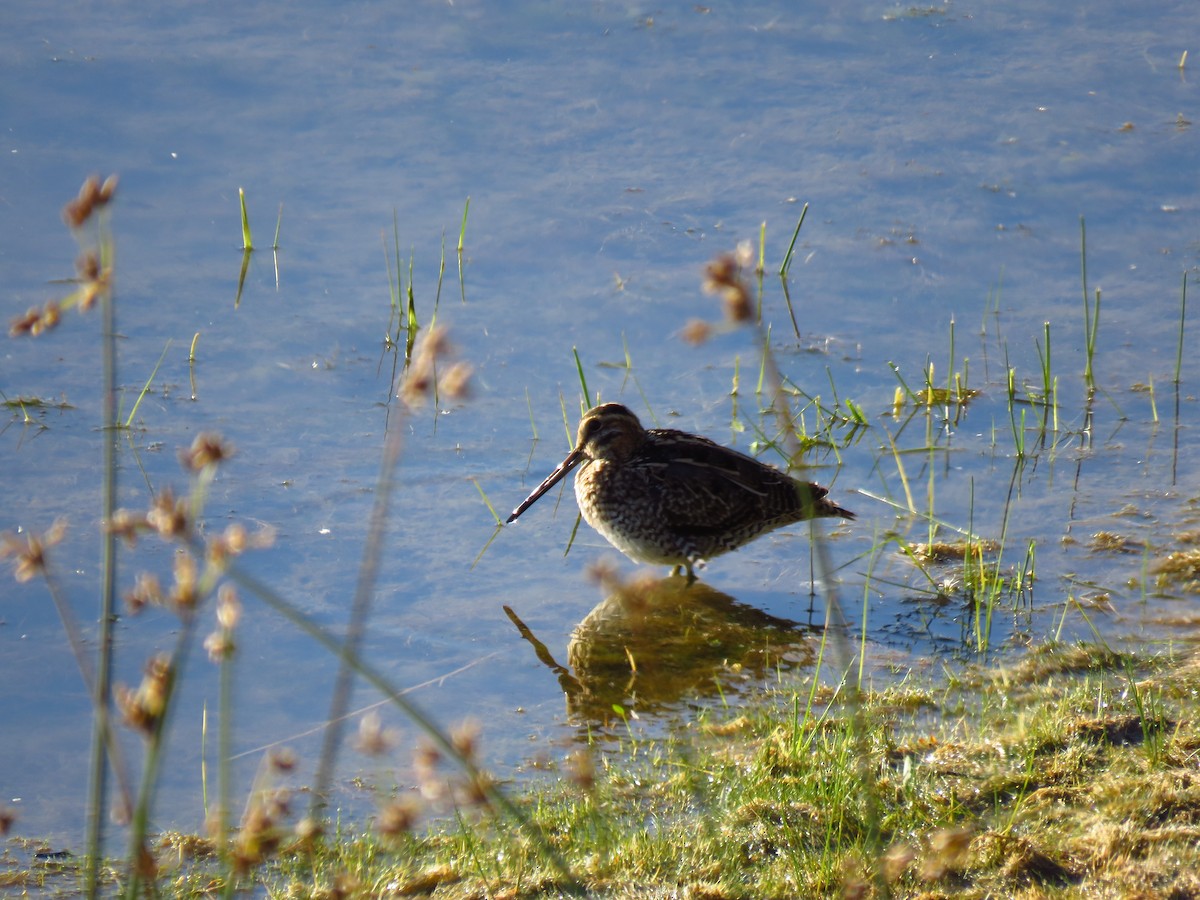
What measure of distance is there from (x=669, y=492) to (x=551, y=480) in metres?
0.51

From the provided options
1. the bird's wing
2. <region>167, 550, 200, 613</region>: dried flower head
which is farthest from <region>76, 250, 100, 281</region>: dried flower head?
the bird's wing

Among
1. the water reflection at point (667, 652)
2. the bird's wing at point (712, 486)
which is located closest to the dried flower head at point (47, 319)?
the water reflection at point (667, 652)

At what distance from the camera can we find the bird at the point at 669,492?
6.27 metres

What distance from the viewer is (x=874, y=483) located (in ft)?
21.9

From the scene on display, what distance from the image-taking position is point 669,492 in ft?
20.9

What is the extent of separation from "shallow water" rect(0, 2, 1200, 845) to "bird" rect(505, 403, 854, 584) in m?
0.21

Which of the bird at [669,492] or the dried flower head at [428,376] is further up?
the dried flower head at [428,376]

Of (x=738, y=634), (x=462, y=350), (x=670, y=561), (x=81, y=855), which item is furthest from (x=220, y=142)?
(x=81, y=855)

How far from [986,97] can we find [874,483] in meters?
4.23

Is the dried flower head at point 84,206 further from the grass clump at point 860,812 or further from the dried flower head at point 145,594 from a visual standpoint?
the grass clump at point 860,812

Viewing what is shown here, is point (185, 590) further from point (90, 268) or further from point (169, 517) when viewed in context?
point (90, 268)

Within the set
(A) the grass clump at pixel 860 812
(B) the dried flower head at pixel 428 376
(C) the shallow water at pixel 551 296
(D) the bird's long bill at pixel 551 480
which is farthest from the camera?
(D) the bird's long bill at pixel 551 480

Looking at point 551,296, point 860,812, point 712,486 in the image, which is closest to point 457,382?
point 860,812

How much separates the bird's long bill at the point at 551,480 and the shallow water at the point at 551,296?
130mm
